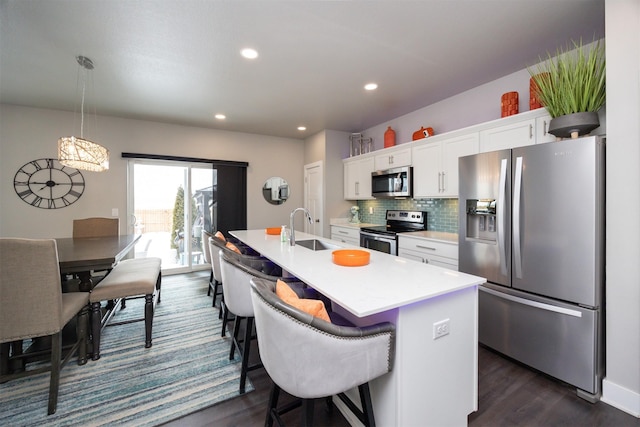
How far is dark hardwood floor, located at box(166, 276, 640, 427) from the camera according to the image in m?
1.57

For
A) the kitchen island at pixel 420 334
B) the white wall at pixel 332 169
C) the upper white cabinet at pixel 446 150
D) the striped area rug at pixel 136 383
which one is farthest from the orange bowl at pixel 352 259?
the white wall at pixel 332 169

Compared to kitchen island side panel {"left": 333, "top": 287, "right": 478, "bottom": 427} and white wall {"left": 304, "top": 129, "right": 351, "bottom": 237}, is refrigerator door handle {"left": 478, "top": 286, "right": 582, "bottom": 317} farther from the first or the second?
white wall {"left": 304, "top": 129, "right": 351, "bottom": 237}

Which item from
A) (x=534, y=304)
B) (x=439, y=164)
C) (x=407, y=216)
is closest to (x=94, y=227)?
(x=407, y=216)

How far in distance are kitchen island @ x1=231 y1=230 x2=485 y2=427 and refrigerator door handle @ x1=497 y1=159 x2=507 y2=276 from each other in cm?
89

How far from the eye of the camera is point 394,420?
4.06ft

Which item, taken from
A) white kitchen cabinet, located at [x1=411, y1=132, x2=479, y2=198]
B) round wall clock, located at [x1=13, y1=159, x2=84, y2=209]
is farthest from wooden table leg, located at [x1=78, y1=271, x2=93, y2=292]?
white kitchen cabinet, located at [x1=411, y1=132, x2=479, y2=198]

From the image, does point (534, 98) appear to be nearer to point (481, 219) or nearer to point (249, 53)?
point (481, 219)

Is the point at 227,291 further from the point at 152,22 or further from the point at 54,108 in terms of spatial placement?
the point at 54,108

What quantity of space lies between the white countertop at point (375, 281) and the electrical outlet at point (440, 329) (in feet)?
0.56

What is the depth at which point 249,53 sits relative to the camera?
2.45 m

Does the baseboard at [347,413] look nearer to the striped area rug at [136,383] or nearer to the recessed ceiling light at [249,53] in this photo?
the striped area rug at [136,383]

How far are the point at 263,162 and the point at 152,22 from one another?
3.45m

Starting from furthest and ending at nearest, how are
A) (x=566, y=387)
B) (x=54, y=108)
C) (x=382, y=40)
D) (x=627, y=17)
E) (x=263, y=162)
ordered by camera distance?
1. (x=263, y=162)
2. (x=54, y=108)
3. (x=382, y=40)
4. (x=566, y=387)
5. (x=627, y=17)

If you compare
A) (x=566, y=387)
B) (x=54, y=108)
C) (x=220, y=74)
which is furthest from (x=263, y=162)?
(x=566, y=387)
